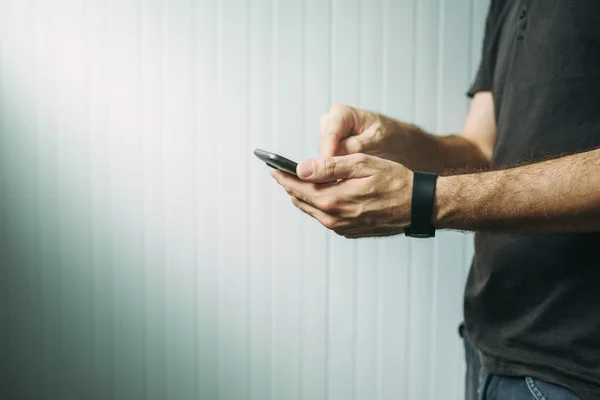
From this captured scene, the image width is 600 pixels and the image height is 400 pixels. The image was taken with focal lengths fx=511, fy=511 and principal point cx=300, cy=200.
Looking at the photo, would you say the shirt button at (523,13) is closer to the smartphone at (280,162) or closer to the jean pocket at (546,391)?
the smartphone at (280,162)

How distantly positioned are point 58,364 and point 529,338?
3.69 ft

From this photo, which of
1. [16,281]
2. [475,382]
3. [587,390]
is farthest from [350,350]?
[16,281]

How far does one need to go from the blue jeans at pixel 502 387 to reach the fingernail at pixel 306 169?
49 centimetres

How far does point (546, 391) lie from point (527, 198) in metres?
0.34

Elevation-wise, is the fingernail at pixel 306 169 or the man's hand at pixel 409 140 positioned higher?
the man's hand at pixel 409 140

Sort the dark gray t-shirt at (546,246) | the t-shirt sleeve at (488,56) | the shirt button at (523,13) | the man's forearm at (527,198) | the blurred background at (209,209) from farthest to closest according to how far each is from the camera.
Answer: the blurred background at (209,209) → the t-shirt sleeve at (488,56) → the shirt button at (523,13) → the dark gray t-shirt at (546,246) → the man's forearm at (527,198)

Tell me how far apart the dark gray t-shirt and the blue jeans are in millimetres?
18

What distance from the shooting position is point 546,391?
2.54 ft

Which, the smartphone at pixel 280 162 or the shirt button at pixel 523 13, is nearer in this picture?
the smartphone at pixel 280 162

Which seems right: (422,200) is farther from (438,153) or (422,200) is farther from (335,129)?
(438,153)

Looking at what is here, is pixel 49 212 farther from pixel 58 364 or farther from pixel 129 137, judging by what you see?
pixel 58 364

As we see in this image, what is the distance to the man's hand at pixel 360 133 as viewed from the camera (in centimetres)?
88

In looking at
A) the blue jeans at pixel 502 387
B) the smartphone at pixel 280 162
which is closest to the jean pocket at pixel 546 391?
the blue jeans at pixel 502 387

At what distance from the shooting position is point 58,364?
4.31ft
